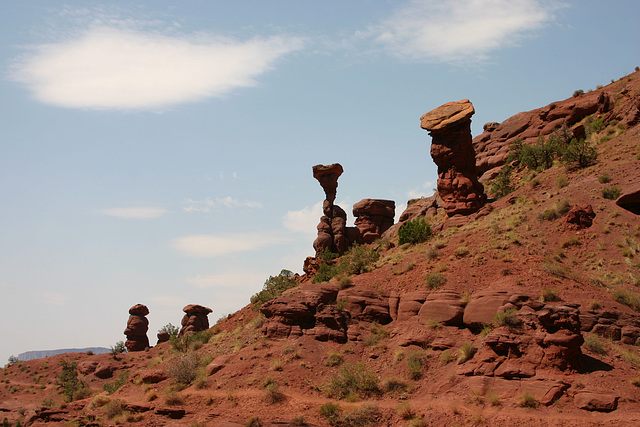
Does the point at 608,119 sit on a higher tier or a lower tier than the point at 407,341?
higher

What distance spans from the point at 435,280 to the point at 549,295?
5.44 meters

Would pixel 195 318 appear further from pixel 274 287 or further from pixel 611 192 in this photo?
pixel 611 192

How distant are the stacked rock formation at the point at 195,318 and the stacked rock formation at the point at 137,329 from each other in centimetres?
646

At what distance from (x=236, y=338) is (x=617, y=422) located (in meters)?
18.7

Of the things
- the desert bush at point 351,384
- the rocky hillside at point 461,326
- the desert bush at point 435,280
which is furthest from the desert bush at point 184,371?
the desert bush at point 435,280

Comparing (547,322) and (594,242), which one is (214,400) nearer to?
(547,322)

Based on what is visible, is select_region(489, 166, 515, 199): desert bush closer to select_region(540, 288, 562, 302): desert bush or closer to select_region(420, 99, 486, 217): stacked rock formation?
select_region(420, 99, 486, 217): stacked rock formation

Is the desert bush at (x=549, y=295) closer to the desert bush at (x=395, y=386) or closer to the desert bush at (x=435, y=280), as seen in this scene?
the desert bush at (x=435, y=280)

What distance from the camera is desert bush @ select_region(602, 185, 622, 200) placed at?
2973cm

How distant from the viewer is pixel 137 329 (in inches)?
2341

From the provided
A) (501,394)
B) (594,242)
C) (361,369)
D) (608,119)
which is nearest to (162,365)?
(361,369)

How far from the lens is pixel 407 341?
23.9 metres

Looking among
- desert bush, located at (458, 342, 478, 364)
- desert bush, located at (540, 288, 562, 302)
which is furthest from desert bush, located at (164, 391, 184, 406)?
desert bush, located at (540, 288, 562, 302)

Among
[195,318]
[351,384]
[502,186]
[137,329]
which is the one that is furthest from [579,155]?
[137,329]
